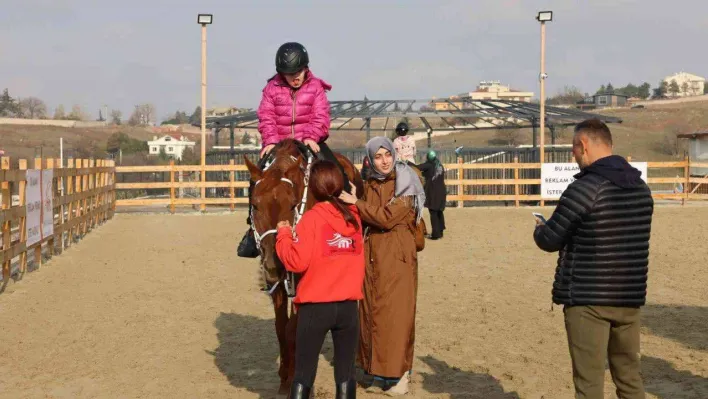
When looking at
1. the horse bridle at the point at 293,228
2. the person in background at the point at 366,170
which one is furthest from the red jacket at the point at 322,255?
the person in background at the point at 366,170

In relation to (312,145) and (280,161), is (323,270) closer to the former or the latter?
(280,161)

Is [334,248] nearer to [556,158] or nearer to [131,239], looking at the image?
[131,239]

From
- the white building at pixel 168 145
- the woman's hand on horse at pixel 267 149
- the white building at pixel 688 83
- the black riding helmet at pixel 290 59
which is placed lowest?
the woman's hand on horse at pixel 267 149

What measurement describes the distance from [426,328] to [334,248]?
13.5 feet

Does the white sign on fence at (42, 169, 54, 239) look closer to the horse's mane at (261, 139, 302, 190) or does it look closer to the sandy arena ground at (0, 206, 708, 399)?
the sandy arena ground at (0, 206, 708, 399)

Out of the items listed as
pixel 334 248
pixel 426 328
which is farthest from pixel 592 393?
pixel 426 328

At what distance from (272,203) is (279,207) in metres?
0.05

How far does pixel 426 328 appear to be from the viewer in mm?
8484

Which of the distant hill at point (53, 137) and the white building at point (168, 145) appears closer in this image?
the distant hill at point (53, 137)

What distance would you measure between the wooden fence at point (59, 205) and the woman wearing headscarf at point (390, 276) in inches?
242

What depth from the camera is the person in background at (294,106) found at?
20.8 ft

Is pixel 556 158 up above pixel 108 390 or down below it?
above

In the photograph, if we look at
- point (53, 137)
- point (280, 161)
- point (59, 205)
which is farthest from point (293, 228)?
point (53, 137)

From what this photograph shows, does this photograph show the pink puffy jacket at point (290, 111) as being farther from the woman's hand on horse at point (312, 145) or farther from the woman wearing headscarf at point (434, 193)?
the woman wearing headscarf at point (434, 193)
